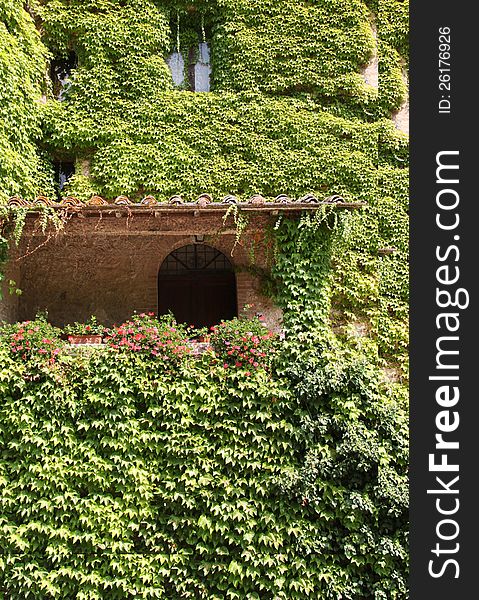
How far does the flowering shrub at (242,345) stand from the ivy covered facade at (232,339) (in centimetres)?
15

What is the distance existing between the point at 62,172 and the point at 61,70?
7.02ft

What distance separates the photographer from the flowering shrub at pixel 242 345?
9203mm

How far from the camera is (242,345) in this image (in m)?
9.27

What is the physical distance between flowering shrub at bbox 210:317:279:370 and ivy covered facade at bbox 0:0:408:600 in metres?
0.15

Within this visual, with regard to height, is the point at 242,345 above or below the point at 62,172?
below

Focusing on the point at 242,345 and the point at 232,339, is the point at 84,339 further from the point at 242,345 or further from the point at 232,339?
the point at 242,345

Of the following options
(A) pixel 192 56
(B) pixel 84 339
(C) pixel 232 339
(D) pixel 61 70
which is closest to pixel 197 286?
(B) pixel 84 339

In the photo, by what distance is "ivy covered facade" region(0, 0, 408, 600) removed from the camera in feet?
28.5

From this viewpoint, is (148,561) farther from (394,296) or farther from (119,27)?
(119,27)

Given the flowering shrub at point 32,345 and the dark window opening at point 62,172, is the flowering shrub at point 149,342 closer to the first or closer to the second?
the flowering shrub at point 32,345

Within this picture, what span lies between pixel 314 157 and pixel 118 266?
13.9 ft

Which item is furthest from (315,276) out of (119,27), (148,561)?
(119,27)

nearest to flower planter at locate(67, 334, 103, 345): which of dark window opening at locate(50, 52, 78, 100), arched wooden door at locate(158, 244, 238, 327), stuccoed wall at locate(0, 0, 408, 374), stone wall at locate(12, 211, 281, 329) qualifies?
stone wall at locate(12, 211, 281, 329)

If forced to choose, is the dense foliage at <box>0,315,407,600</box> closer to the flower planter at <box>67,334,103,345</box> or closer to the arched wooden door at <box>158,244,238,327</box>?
the flower planter at <box>67,334,103,345</box>
